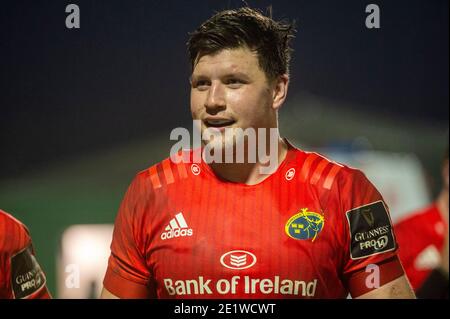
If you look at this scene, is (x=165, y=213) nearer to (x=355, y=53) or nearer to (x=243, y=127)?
(x=243, y=127)

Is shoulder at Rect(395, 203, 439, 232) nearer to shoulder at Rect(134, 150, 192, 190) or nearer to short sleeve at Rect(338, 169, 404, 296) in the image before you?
short sleeve at Rect(338, 169, 404, 296)

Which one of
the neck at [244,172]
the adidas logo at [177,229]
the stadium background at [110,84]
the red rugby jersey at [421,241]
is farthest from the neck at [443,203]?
the adidas logo at [177,229]

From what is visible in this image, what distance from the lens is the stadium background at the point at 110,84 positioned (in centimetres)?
282

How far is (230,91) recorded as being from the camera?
2.31 meters

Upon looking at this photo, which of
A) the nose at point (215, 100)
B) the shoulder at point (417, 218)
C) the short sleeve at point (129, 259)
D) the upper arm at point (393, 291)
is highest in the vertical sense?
the nose at point (215, 100)

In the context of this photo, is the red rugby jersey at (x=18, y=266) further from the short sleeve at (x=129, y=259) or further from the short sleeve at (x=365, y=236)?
the short sleeve at (x=365, y=236)

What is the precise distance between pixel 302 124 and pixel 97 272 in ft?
4.31

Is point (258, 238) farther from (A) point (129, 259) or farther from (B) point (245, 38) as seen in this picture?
(B) point (245, 38)

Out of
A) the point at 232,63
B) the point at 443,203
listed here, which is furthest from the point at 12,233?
the point at 443,203

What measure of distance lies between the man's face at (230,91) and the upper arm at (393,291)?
723 mm

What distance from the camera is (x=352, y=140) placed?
3459 mm

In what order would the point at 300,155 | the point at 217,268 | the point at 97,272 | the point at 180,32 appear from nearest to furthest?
the point at 217,268 < the point at 300,155 < the point at 180,32 < the point at 97,272

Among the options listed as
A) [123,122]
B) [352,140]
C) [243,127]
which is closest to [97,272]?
[123,122]
